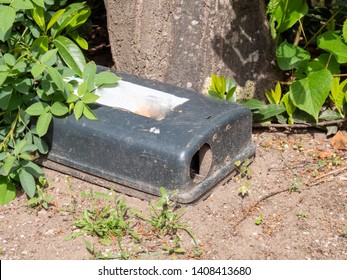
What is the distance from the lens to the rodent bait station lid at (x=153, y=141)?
338 cm

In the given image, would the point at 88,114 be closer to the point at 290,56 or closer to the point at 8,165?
the point at 8,165

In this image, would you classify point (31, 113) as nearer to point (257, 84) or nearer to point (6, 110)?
point (6, 110)

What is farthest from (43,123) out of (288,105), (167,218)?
(288,105)

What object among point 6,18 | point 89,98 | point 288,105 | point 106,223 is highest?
point 6,18

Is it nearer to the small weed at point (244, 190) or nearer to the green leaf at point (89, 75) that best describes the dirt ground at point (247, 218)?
the small weed at point (244, 190)

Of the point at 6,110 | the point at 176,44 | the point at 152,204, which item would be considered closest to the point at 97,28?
the point at 176,44

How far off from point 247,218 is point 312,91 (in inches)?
33.6

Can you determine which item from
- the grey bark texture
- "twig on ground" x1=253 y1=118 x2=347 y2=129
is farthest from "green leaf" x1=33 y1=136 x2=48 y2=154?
"twig on ground" x1=253 y1=118 x2=347 y2=129

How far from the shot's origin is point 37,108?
3.56 metres

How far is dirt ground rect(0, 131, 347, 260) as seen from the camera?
3260 millimetres

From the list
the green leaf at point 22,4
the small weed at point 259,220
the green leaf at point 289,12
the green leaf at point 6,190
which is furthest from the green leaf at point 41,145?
the green leaf at point 289,12

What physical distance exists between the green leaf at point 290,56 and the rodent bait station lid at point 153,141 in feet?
1.64

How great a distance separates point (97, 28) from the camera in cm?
530

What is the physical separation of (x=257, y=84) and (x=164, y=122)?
911mm
